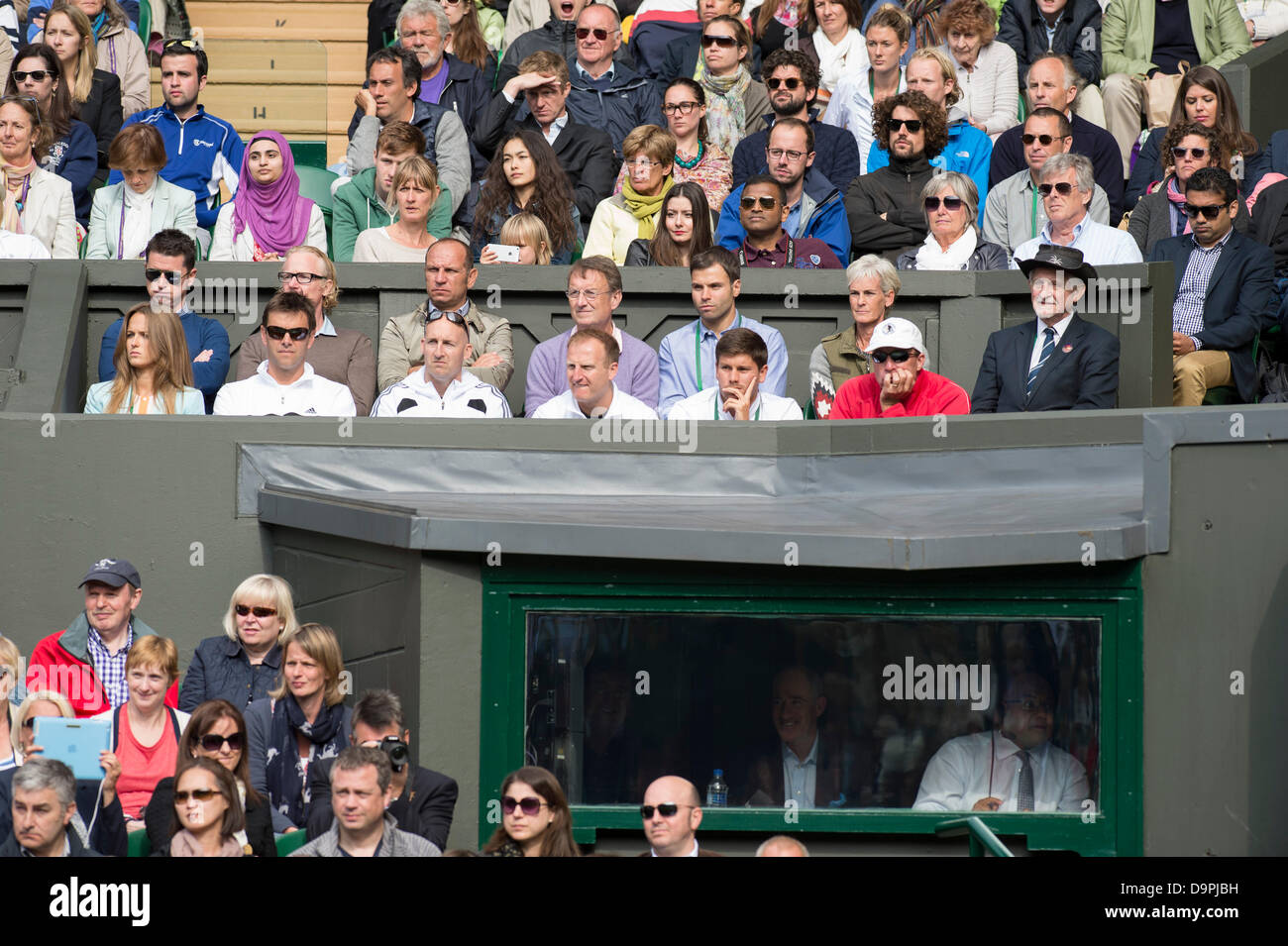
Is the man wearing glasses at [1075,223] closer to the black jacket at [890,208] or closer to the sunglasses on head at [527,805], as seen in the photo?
the black jacket at [890,208]

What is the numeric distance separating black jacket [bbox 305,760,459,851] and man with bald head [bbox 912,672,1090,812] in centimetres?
197

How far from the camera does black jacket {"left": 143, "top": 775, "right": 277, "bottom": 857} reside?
8.00 metres

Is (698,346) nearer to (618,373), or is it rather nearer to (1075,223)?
(618,373)

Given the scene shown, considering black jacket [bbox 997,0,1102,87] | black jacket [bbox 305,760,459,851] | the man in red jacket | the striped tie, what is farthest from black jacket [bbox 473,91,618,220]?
black jacket [bbox 305,760,459,851]

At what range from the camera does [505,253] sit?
12.5 metres

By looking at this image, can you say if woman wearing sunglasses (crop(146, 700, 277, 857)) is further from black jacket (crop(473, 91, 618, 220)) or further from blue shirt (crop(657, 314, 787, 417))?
black jacket (crop(473, 91, 618, 220))

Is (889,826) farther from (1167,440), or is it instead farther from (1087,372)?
(1087,372)

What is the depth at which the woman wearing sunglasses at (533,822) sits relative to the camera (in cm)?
778

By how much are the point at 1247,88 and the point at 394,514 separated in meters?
8.33

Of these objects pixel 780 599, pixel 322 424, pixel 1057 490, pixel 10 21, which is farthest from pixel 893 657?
pixel 10 21

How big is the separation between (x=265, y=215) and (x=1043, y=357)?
4.68m

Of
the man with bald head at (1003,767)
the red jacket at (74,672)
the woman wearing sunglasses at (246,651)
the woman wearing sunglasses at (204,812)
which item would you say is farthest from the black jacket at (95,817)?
the man with bald head at (1003,767)

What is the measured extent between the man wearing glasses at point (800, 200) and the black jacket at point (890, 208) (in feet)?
0.38

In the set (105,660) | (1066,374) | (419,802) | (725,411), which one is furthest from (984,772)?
(105,660)
